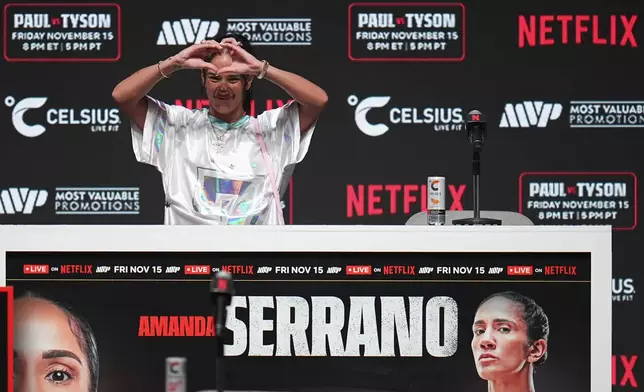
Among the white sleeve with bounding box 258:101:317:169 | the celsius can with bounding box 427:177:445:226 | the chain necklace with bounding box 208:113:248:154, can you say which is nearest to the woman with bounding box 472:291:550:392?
the celsius can with bounding box 427:177:445:226

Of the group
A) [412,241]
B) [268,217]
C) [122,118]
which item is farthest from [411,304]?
[122,118]

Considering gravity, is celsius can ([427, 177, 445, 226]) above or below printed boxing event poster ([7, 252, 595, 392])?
above

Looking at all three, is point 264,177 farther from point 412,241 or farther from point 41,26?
point 41,26

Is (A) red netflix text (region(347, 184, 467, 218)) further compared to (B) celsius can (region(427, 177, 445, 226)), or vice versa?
(A) red netflix text (region(347, 184, 467, 218))

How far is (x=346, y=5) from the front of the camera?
5.52 metres

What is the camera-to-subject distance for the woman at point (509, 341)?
298 centimetres

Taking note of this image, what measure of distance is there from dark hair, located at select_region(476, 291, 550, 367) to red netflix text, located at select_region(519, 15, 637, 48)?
274cm

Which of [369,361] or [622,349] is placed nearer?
[369,361]

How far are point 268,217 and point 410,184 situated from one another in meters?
2.09

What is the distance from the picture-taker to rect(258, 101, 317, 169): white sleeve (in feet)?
12.0

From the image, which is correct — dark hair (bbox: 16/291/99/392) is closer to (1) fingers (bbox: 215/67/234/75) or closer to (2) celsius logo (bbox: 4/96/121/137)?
(1) fingers (bbox: 215/67/234/75)

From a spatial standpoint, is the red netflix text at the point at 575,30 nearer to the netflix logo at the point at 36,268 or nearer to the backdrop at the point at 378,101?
the backdrop at the point at 378,101

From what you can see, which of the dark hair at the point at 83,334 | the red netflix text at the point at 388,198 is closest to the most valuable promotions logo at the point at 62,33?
the red netflix text at the point at 388,198

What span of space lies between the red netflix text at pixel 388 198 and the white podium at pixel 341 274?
243 cm
